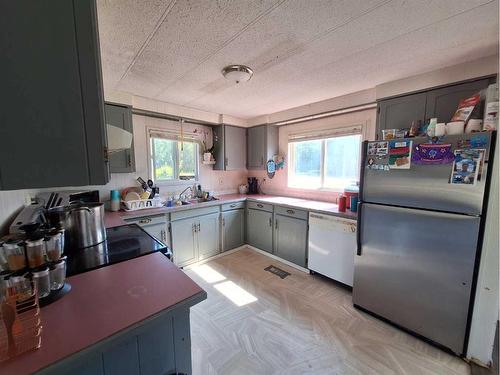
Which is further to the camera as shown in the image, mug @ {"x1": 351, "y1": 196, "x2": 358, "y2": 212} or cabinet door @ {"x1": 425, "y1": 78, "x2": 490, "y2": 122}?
mug @ {"x1": 351, "y1": 196, "x2": 358, "y2": 212}

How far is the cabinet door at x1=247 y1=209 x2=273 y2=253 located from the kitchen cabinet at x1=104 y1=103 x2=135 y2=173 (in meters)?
1.87

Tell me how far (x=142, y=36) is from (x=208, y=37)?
1.41 feet

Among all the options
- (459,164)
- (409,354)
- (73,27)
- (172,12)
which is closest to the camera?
(73,27)

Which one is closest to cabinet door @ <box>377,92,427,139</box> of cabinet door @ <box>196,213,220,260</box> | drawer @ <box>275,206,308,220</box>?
drawer @ <box>275,206,308,220</box>

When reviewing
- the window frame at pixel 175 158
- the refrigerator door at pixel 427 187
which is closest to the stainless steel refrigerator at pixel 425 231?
the refrigerator door at pixel 427 187

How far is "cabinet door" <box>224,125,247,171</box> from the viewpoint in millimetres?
3582

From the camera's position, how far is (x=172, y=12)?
1174mm

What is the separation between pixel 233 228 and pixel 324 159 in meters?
1.79

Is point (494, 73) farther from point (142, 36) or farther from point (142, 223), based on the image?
point (142, 223)

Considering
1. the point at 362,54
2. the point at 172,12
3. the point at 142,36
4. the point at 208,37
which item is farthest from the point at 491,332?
the point at 142,36

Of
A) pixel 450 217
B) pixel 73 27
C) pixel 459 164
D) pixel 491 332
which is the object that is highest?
pixel 73 27

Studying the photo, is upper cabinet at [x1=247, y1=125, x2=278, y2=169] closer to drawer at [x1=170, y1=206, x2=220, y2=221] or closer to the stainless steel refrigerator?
drawer at [x1=170, y1=206, x2=220, y2=221]

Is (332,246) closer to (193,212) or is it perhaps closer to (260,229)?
(260,229)

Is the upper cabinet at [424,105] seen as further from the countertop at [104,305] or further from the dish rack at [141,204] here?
the dish rack at [141,204]
